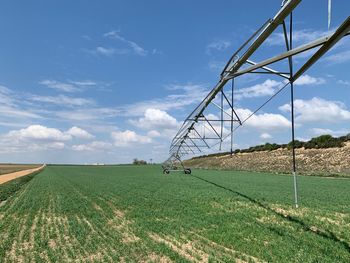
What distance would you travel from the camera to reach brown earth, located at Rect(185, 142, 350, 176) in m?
56.8

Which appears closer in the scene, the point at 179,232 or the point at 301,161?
the point at 179,232

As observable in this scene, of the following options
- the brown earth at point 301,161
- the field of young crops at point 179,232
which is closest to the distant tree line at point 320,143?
the brown earth at point 301,161

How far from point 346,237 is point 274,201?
901 centimetres

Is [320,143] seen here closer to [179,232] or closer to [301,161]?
[301,161]

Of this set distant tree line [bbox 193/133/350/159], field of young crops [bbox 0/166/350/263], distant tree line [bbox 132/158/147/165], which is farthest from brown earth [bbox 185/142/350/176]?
distant tree line [bbox 132/158/147/165]

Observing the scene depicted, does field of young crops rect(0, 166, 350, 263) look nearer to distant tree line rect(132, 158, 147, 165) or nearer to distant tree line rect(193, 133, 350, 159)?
distant tree line rect(193, 133, 350, 159)

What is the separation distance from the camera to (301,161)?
218ft

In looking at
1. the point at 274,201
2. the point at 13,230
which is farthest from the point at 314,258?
the point at 274,201

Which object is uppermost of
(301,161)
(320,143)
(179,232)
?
(320,143)

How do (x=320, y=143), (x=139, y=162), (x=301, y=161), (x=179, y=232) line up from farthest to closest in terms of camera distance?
(x=139, y=162), (x=320, y=143), (x=301, y=161), (x=179, y=232)

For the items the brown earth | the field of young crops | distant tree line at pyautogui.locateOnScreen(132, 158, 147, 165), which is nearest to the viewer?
the field of young crops

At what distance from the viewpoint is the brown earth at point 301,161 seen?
186 feet

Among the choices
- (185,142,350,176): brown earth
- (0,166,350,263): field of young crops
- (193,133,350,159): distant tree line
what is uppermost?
(193,133,350,159): distant tree line

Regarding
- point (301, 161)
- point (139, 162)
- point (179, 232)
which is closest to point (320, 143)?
point (301, 161)
